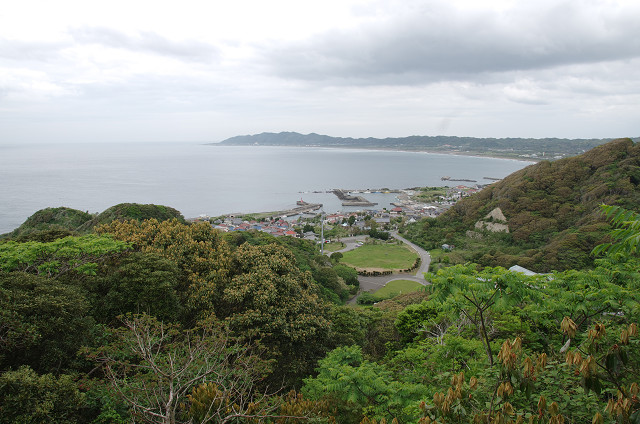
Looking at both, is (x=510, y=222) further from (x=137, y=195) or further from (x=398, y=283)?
(x=137, y=195)

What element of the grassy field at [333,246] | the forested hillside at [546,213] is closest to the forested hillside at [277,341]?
the forested hillside at [546,213]

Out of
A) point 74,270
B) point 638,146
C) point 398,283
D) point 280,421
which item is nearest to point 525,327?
point 280,421

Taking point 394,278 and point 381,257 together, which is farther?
point 381,257

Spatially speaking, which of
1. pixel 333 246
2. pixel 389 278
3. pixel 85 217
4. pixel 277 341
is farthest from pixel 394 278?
pixel 85 217

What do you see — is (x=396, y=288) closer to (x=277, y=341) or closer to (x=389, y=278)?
(x=389, y=278)

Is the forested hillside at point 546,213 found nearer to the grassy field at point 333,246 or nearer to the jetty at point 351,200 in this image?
the grassy field at point 333,246

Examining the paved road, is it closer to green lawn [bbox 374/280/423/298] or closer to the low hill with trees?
green lawn [bbox 374/280/423/298]

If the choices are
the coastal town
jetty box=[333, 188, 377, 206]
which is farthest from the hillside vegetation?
jetty box=[333, 188, 377, 206]
